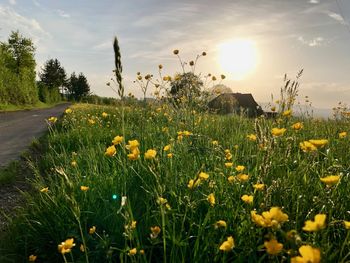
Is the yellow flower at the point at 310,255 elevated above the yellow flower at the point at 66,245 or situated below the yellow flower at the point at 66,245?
above

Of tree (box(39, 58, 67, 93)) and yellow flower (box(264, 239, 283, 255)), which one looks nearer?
yellow flower (box(264, 239, 283, 255))

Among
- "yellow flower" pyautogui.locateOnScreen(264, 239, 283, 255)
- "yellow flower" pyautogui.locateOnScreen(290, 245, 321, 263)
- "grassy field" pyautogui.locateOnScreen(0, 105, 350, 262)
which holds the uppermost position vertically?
"yellow flower" pyautogui.locateOnScreen(290, 245, 321, 263)

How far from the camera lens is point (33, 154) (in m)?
7.28

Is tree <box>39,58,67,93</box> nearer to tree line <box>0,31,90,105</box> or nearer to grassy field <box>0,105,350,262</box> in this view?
tree line <box>0,31,90,105</box>

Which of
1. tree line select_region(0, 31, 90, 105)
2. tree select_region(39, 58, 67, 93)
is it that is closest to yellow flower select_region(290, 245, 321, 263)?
tree line select_region(0, 31, 90, 105)

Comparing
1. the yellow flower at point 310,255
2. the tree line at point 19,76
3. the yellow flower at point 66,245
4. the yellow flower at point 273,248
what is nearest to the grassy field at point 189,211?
the yellow flower at point 66,245

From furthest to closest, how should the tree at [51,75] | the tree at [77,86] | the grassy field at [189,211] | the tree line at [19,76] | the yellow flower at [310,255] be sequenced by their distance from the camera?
the tree at [77,86] → the tree at [51,75] → the tree line at [19,76] → the grassy field at [189,211] → the yellow flower at [310,255]

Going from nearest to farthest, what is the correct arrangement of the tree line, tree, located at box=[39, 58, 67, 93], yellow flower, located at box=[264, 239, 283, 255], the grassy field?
yellow flower, located at box=[264, 239, 283, 255] < the grassy field < the tree line < tree, located at box=[39, 58, 67, 93]

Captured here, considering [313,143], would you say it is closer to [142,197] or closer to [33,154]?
[142,197]

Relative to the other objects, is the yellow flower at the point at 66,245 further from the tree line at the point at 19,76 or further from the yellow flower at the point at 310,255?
the tree line at the point at 19,76

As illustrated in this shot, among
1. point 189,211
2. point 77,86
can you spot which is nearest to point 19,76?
point 189,211

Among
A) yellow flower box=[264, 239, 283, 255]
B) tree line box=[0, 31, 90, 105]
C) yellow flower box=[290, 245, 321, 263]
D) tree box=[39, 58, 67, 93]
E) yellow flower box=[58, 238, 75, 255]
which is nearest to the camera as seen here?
yellow flower box=[290, 245, 321, 263]

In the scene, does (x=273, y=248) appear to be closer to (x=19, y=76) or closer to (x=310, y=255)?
(x=310, y=255)

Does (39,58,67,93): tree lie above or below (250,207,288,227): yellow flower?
above
